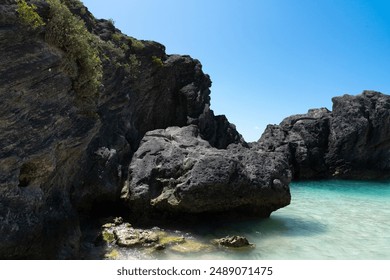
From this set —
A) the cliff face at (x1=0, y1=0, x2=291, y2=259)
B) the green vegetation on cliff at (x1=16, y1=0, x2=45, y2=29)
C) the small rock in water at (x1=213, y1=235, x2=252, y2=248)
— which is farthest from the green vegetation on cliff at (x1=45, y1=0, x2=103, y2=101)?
the small rock in water at (x1=213, y1=235, x2=252, y2=248)

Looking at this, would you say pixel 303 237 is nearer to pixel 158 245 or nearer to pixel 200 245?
pixel 200 245

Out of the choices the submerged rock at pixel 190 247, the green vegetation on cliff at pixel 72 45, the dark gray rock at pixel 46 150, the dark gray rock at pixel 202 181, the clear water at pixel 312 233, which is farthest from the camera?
the dark gray rock at pixel 202 181

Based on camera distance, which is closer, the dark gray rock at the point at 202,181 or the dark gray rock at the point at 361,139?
the dark gray rock at the point at 202,181

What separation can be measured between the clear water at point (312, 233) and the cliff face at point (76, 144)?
1.35 meters

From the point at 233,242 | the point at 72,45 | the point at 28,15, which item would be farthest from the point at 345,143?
the point at 28,15

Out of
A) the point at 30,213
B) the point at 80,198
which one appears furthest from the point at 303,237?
the point at 30,213

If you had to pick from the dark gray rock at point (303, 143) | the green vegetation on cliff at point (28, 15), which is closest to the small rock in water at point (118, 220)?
the green vegetation on cliff at point (28, 15)

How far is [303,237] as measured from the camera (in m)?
16.3

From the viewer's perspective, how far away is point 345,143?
4553cm

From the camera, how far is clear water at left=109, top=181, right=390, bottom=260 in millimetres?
13844

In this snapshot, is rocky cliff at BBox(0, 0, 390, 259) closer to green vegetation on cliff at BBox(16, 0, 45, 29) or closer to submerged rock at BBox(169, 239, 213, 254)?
green vegetation on cliff at BBox(16, 0, 45, 29)

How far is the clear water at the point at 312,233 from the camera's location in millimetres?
13844

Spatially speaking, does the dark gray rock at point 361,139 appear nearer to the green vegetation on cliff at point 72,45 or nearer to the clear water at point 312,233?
the clear water at point 312,233
